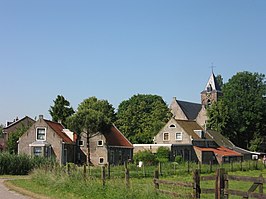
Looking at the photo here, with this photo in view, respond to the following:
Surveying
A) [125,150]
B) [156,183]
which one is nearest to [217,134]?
[125,150]

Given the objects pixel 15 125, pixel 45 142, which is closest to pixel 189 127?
pixel 45 142

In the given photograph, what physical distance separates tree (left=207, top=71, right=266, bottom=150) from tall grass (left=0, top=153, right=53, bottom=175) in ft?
179

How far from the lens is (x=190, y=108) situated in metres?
112

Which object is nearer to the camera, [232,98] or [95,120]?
[95,120]

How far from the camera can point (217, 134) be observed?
274 feet

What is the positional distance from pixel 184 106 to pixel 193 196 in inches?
3695

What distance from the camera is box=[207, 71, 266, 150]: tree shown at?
Answer: 9044 centimetres

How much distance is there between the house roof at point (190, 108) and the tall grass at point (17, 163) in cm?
6873

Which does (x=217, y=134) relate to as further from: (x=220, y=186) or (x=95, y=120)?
(x=220, y=186)

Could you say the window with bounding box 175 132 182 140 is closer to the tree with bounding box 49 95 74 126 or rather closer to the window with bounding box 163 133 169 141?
the window with bounding box 163 133 169 141

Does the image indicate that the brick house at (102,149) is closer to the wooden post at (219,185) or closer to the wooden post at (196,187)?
the wooden post at (196,187)

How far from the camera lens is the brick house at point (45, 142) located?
5672 cm

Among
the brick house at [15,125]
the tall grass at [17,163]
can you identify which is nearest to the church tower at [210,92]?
the brick house at [15,125]

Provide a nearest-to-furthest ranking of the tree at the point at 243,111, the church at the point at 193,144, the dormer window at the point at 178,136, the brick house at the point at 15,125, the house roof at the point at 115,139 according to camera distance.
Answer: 1. the house roof at the point at 115,139
2. the church at the point at 193,144
3. the dormer window at the point at 178,136
4. the brick house at the point at 15,125
5. the tree at the point at 243,111
